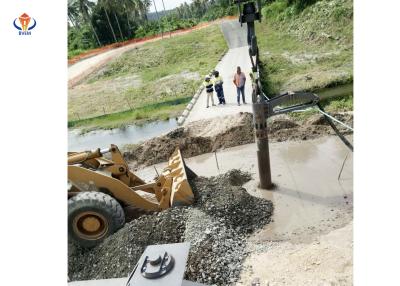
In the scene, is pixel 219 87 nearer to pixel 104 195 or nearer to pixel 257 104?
pixel 257 104

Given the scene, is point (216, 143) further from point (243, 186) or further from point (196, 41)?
point (196, 41)

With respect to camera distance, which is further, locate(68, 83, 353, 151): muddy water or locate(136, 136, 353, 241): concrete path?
locate(68, 83, 353, 151): muddy water

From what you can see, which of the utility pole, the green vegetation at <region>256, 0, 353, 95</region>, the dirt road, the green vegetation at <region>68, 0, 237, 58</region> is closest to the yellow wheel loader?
the utility pole

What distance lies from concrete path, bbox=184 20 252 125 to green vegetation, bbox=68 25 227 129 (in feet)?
2.15

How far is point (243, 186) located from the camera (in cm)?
557

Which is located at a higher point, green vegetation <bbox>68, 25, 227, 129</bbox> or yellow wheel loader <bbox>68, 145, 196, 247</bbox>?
yellow wheel loader <bbox>68, 145, 196, 247</bbox>

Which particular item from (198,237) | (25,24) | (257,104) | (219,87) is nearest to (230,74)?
(219,87)

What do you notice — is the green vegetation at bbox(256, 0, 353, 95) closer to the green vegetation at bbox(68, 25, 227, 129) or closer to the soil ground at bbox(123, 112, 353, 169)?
the green vegetation at bbox(68, 25, 227, 129)

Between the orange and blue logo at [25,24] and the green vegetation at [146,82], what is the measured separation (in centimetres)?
864

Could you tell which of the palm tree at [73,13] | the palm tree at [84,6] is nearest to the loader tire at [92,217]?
the palm tree at [84,6]

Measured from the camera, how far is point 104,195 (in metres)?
4.33

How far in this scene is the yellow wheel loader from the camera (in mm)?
4301

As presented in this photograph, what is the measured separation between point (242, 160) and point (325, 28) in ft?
38.0

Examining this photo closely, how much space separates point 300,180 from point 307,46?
11.9 metres
